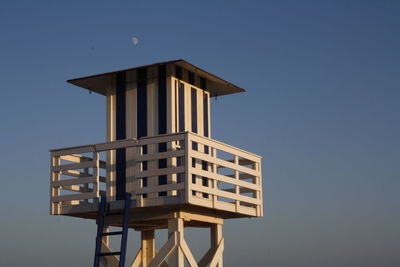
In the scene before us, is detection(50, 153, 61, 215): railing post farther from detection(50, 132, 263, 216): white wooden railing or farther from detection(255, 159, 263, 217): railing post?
detection(255, 159, 263, 217): railing post

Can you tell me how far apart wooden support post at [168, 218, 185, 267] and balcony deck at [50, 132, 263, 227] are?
31cm

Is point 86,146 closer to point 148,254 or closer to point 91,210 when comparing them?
point 91,210

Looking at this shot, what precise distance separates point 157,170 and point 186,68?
3656 millimetres

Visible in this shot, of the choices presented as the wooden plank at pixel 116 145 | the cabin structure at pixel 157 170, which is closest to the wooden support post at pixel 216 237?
the cabin structure at pixel 157 170

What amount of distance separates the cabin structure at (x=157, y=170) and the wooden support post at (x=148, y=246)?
0.09 ft

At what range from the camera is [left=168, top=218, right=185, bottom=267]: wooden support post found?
65.3 feet

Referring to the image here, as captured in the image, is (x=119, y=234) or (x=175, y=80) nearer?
(x=119, y=234)

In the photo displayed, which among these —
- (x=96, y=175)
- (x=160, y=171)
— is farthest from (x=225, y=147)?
(x=96, y=175)

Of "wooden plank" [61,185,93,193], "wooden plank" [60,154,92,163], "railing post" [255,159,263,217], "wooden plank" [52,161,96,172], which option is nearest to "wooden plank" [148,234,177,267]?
"wooden plank" [61,185,93,193]

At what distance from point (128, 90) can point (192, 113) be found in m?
1.91

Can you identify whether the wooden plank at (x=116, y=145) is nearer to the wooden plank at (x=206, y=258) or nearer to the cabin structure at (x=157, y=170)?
the cabin structure at (x=157, y=170)

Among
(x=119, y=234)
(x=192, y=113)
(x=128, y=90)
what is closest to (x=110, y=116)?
(x=128, y=90)

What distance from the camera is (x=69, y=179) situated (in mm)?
20766

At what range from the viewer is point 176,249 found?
1991cm
